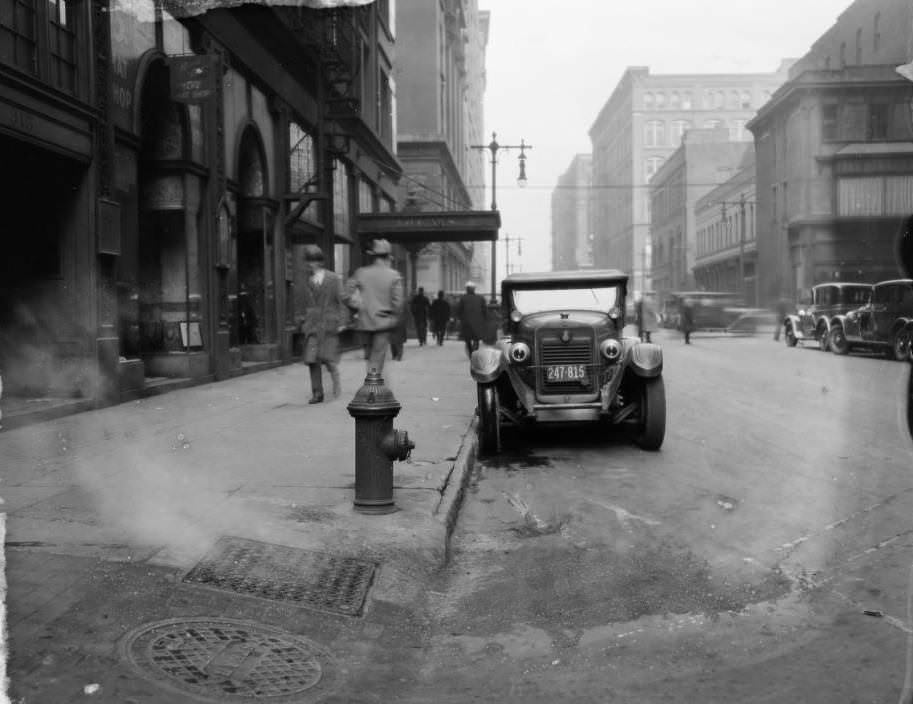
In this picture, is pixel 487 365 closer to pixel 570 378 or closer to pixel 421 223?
pixel 570 378

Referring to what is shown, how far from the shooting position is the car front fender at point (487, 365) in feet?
26.6

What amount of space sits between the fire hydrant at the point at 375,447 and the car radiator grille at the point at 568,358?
10.4 feet

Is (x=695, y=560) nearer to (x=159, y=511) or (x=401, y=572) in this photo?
(x=401, y=572)

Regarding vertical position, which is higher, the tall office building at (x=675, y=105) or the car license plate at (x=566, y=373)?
the tall office building at (x=675, y=105)

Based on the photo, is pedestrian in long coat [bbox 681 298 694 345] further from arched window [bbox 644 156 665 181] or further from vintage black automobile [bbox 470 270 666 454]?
vintage black automobile [bbox 470 270 666 454]

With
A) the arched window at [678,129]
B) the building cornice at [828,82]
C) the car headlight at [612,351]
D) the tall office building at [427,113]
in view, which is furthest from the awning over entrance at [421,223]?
the building cornice at [828,82]

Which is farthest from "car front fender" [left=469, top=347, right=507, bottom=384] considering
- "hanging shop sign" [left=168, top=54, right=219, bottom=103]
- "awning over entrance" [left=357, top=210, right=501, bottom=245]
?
"awning over entrance" [left=357, top=210, right=501, bottom=245]

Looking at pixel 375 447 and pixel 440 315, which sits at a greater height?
pixel 440 315

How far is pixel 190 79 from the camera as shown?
12.0 meters

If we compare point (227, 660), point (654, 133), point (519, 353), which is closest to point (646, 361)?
point (519, 353)

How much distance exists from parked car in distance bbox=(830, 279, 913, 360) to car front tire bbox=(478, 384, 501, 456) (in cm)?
308

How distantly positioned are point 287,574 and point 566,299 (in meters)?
5.43

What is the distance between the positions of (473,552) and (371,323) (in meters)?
4.04

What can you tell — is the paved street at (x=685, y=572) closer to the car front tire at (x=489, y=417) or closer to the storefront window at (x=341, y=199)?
the car front tire at (x=489, y=417)
